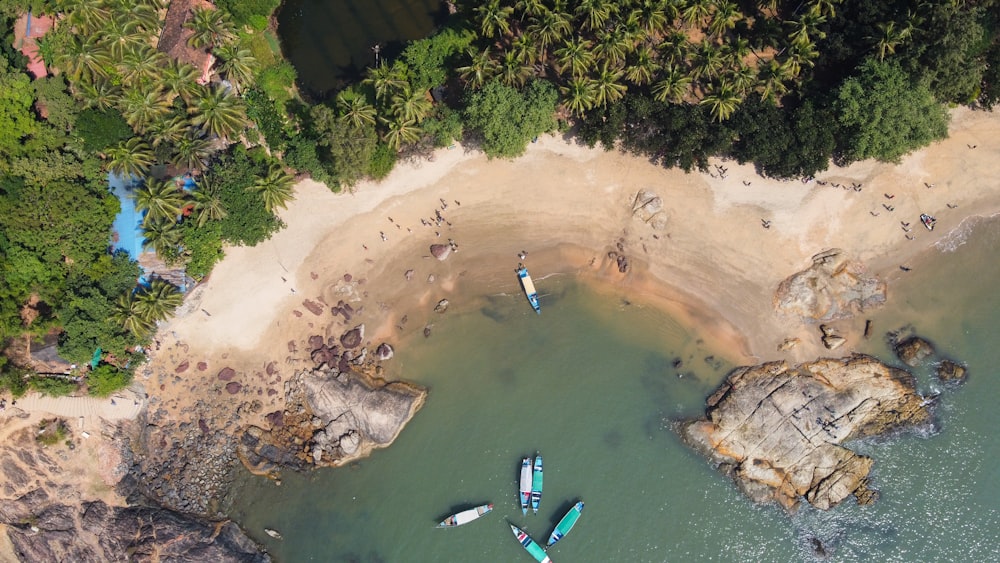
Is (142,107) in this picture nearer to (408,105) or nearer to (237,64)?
(237,64)

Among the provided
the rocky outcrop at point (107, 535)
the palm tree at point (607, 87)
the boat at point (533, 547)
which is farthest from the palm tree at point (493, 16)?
the rocky outcrop at point (107, 535)

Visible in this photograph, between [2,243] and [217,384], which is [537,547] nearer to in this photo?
[217,384]

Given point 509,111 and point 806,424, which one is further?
point 806,424

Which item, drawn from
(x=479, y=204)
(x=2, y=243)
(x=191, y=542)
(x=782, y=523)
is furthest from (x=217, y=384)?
(x=782, y=523)

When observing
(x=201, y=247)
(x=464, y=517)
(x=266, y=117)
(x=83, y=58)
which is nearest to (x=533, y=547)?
(x=464, y=517)

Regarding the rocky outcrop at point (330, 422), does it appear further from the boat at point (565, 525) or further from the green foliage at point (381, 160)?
the green foliage at point (381, 160)

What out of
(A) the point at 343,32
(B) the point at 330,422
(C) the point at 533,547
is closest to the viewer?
(C) the point at 533,547
